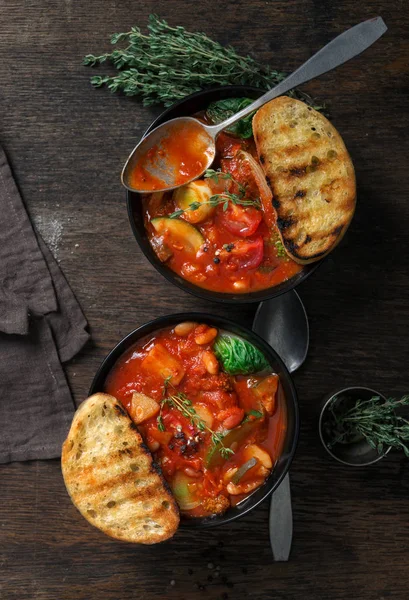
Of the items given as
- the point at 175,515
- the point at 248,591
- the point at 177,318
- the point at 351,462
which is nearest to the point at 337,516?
the point at 351,462

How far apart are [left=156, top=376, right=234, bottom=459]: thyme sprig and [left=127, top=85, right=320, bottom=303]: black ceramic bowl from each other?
0.50 m

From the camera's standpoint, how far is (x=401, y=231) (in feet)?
13.3

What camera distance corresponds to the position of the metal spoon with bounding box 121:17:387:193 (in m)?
3.45

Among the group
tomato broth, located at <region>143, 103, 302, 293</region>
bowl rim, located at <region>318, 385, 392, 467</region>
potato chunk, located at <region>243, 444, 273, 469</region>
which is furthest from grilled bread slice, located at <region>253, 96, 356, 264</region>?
potato chunk, located at <region>243, 444, 273, 469</region>

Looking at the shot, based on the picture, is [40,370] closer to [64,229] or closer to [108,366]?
[108,366]

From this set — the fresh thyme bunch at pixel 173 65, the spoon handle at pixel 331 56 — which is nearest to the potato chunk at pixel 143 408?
the spoon handle at pixel 331 56

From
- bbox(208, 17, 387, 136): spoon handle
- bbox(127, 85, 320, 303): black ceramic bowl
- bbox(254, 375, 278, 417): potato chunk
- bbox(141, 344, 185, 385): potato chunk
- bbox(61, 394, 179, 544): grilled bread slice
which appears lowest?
bbox(61, 394, 179, 544): grilled bread slice

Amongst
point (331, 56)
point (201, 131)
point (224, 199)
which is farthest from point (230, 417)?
point (331, 56)

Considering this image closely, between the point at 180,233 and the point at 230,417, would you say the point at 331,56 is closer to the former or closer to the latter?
the point at 180,233

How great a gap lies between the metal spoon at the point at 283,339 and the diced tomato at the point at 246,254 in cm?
37

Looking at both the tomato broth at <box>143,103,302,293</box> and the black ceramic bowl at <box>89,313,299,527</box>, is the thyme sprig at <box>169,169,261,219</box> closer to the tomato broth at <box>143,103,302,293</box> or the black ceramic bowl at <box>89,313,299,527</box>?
the tomato broth at <box>143,103,302,293</box>

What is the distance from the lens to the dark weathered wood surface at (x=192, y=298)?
4012 mm

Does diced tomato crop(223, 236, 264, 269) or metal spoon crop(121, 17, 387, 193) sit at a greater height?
metal spoon crop(121, 17, 387, 193)

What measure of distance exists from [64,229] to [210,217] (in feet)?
3.04
